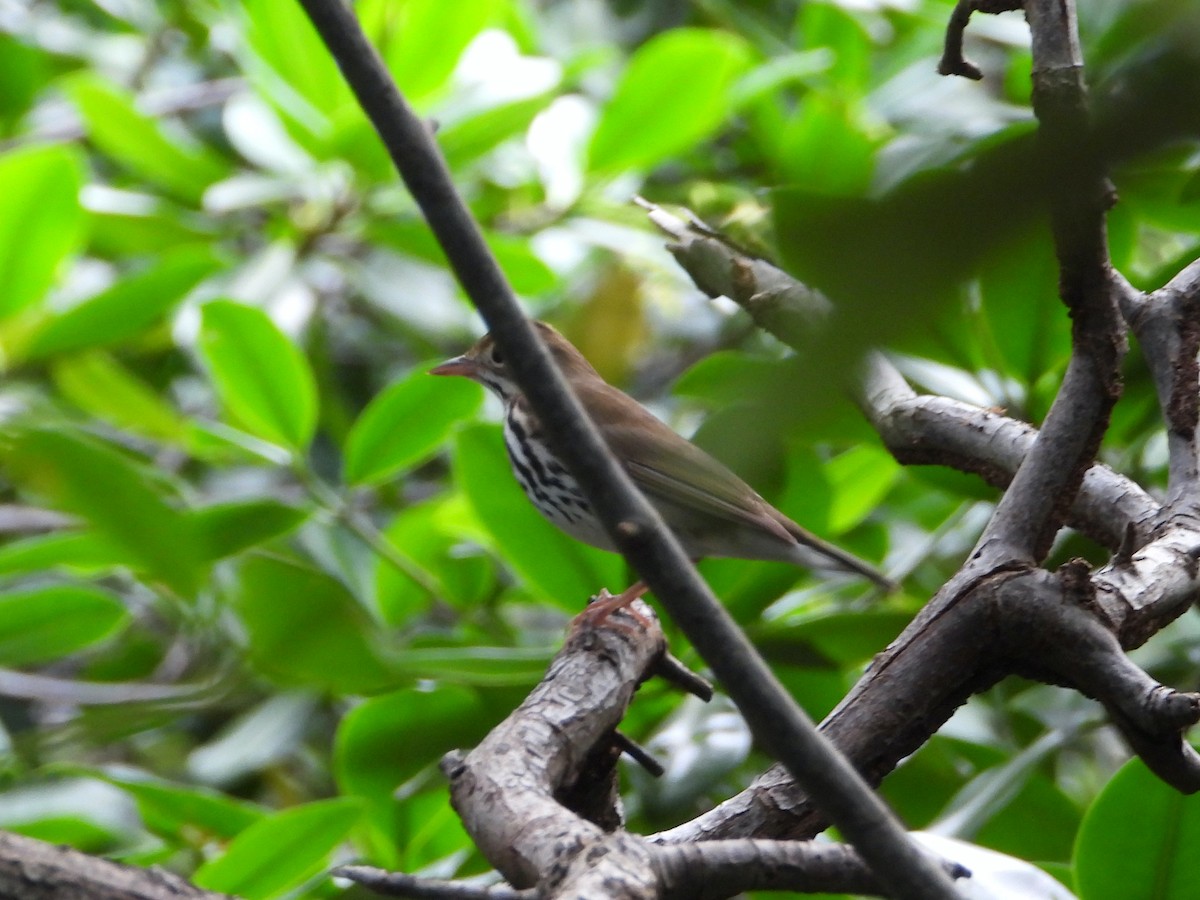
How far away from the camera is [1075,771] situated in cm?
284

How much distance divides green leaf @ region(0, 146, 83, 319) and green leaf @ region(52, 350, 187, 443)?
35 cm

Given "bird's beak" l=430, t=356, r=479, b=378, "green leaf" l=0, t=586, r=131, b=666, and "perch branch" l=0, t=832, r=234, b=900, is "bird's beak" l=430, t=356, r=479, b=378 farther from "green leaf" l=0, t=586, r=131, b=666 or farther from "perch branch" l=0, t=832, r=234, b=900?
"perch branch" l=0, t=832, r=234, b=900

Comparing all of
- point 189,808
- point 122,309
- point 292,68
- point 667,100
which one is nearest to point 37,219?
point 122,309

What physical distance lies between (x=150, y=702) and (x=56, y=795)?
0.18 metres

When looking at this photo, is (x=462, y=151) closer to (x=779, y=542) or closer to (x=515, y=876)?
(x=779, y=542)

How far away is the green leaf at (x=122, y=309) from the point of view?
2350 mm

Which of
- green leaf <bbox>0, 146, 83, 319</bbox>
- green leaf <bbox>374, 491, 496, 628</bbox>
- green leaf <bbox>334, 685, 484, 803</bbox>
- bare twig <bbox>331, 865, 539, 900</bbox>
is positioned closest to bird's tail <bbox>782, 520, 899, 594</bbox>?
green leaf <bbox>374, 491, 496, 628</bbox>

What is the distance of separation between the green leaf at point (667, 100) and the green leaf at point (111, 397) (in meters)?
1.15

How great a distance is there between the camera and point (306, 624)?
5.97 feet

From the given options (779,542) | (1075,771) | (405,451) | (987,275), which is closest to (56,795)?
(405,451)

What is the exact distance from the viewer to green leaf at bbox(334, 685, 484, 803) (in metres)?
1.76

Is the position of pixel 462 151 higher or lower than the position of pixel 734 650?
higher

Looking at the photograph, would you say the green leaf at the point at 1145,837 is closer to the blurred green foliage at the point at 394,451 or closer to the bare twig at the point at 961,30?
the blurred green foliage at the point at 394,451

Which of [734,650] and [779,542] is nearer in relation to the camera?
[734,650]
